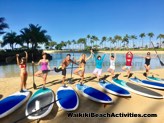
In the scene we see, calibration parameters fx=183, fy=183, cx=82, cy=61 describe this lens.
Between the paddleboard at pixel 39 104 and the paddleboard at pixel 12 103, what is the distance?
44cm

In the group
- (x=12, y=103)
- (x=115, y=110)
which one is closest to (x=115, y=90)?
(x=115, y=110)

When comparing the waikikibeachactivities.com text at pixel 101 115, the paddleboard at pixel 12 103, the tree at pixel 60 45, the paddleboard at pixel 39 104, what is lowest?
the waikikibeachactivities.com text at pixel 101 115

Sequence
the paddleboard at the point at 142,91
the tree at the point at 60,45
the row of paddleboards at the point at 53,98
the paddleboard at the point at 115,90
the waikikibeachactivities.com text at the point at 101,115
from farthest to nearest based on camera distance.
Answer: the tree at the point at 60,45, the paddleboard at the point at 115,90, the paddleboard at the point at 142,91, the waikikibeachactivities.com text at the point at 101,115, the row of paddleboards at the point at 53,98

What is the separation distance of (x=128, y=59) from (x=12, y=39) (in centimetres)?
4689

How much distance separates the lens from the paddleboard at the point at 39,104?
555cm

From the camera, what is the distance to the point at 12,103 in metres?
6.85

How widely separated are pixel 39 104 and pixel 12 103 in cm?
113

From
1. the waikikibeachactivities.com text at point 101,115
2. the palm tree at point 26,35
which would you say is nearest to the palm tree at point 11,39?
the palm tree at point 26,35

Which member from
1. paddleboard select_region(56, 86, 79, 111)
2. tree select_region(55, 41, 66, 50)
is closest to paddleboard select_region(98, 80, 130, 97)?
paddleboard select_region(56, 86, 79, 111)

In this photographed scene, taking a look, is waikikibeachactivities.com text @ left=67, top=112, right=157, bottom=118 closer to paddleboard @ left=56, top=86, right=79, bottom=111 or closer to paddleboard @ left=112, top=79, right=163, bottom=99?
paddleboard @ left=56, top=86, right=79, bottom=111

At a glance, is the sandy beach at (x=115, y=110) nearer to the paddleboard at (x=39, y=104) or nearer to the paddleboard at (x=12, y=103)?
the paddleboard at (x=12, y=103)

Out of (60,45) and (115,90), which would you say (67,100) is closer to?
(115,90)

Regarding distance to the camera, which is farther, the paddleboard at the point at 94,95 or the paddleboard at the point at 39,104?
the paddleboard at the point at 94,95

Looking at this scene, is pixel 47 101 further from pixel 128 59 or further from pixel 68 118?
pixel 128 59
